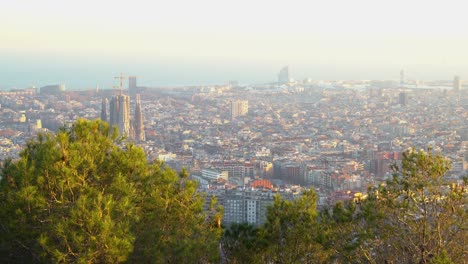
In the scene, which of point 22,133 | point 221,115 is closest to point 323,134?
point 221,115

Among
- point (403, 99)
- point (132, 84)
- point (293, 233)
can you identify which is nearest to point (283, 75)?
point (132, 84)

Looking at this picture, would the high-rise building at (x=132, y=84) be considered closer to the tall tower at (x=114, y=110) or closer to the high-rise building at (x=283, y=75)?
the tall tower at (x=114, y=110)

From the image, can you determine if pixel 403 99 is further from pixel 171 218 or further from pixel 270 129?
pixel 171 218

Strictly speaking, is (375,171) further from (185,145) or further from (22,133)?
(22,133)

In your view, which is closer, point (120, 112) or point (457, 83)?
point (120, 112)

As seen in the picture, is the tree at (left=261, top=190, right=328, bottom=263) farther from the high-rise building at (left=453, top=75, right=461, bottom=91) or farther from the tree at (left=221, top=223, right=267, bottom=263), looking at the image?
the high-rise building at (left=453, top=75, right=461, bottom=91)

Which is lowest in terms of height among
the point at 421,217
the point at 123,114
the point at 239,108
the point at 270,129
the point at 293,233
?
the point at 270,129
